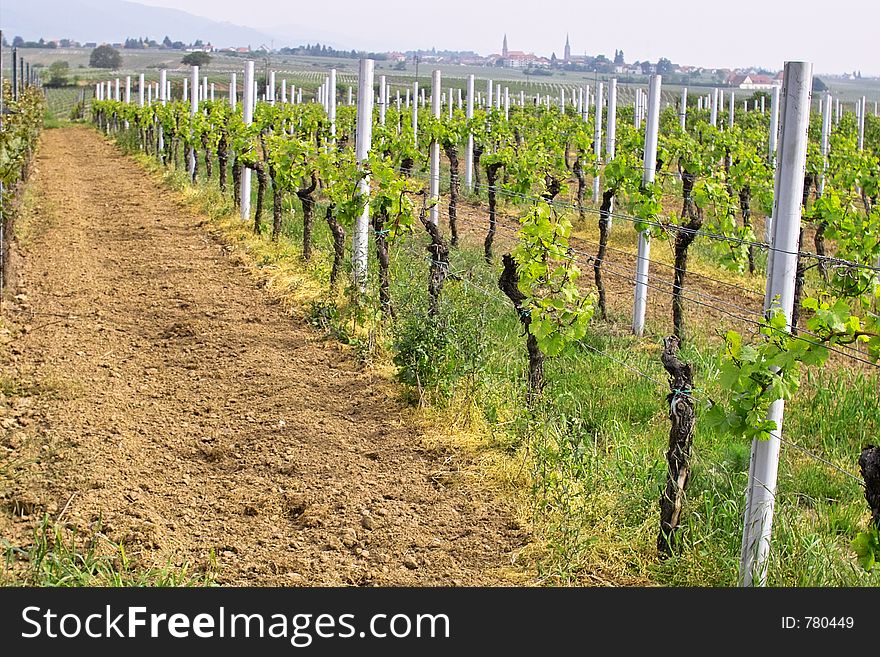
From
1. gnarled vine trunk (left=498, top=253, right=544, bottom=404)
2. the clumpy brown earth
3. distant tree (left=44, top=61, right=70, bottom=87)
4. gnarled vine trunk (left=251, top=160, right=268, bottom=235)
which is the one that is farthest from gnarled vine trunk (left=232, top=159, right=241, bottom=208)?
distant tree (left=44, top=61, right=70, bottom=87)

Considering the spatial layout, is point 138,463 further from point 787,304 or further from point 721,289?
point 721,289

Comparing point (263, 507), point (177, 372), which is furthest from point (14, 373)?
point (263, 507)

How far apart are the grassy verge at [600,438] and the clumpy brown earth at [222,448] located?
0.89 ft

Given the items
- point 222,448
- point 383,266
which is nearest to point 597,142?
point 383,266

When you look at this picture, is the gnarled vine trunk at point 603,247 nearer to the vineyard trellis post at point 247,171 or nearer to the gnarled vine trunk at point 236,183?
the vineyard trellis post at point 247,171

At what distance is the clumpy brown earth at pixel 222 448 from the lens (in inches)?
200

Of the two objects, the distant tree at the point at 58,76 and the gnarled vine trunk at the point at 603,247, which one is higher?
the distant tree at the point at 58,76

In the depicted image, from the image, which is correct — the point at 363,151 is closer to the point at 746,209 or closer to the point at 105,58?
the point at 746,209

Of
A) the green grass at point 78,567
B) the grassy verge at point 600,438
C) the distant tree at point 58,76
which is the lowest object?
the green grass at point 78,567

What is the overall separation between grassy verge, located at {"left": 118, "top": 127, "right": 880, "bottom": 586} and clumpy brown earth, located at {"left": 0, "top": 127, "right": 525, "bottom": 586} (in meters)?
0.27

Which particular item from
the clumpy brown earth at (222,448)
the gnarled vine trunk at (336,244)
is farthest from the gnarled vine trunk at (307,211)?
the gnarled vine trunk at (336,244)

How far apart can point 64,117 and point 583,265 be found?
48671 mm

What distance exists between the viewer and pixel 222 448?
21.0ft

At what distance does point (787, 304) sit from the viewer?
424cm
